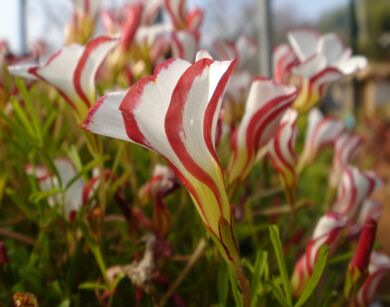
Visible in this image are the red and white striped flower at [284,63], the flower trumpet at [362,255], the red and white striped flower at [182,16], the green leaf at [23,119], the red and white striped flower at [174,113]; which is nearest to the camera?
the red and white striped flower at [174,113]

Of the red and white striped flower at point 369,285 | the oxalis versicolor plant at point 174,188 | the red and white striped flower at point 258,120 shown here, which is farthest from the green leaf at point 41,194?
the red and white striped flower at point 369,285

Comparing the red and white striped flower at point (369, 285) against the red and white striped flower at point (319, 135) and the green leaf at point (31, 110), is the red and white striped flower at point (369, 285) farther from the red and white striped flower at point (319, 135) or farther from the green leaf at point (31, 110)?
the green leaf at point (31, 110)

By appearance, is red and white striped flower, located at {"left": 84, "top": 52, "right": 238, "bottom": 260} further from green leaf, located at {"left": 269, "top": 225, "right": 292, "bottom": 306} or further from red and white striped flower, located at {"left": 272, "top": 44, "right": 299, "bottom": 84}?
red and white striped flower, located at {"left": 272, "top": 44, "right": 299, "bottom": 84}

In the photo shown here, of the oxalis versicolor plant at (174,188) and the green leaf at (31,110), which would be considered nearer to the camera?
the oxalis versicolor plant at (174,188)

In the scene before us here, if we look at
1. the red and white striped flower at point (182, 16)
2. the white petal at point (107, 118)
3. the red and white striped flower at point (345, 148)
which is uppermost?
the red and white striped flower at point (182, 16)

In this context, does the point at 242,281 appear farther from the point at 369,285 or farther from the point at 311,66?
the point at 311,66

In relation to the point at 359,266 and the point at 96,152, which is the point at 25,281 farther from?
the point at 359,266

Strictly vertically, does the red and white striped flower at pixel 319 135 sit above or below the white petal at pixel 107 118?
below
